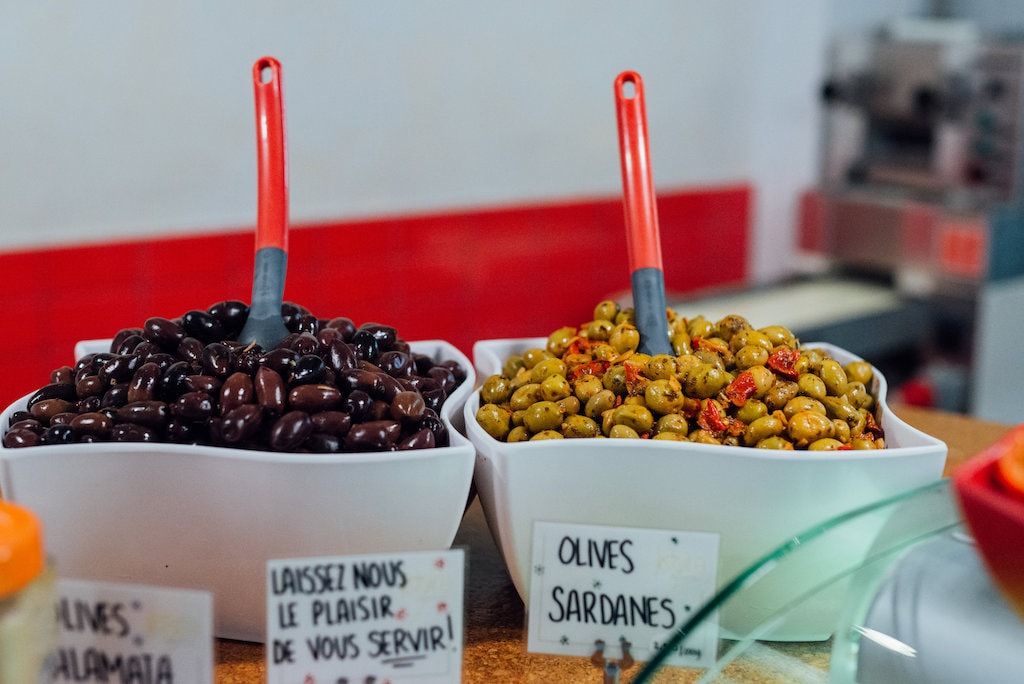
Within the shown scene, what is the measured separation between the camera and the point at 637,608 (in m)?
0.89

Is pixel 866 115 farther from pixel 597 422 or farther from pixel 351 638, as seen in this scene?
pixel 351 638

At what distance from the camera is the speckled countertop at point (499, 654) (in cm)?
91

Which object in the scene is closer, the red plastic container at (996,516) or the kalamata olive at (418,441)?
the red plastic container at (996,516)

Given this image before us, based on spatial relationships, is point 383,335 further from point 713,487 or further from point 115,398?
point 713,487

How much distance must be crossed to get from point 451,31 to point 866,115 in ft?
4.51

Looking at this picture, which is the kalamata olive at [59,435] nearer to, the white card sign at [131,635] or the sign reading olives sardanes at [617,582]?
the white card sign at [131,635]

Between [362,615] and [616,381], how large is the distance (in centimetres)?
32

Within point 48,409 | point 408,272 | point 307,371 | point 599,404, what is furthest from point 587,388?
point 408,272

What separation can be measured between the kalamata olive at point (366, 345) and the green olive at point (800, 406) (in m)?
0.38

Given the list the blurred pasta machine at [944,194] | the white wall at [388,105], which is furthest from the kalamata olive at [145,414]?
the blurred pasta machine at [944,194]

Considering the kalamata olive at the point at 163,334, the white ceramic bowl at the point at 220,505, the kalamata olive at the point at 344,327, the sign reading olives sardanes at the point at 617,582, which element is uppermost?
the kalamata olive at the point at 163,334

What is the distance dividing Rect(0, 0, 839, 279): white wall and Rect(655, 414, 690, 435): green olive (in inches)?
67.1

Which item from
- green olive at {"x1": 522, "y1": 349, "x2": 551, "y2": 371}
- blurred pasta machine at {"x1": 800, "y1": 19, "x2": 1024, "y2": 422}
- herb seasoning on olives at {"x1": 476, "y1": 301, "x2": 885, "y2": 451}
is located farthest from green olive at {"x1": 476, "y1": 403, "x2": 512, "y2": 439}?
blurred pasta machine at {"x1": 800, "y1": 19, "x2": 1024, "y2": 422}

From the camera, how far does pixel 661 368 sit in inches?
40.3
